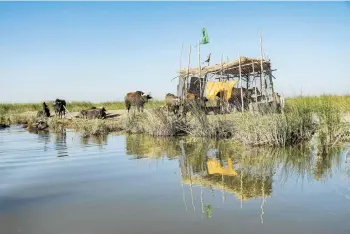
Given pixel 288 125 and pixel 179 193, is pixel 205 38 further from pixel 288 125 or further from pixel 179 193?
pixel 179 193

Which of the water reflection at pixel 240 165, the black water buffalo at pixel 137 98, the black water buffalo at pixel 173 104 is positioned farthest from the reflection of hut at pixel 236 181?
the black water buffalo at pixel 137 98

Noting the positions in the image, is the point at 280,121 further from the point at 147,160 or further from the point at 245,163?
the point at 147,160

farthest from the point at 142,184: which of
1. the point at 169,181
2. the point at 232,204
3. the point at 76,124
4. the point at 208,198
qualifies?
the point at 76,124

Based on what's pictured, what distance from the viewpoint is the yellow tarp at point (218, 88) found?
1750cm

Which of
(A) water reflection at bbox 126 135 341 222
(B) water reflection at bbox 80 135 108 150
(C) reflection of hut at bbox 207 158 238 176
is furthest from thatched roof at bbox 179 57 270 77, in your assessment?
(C) reflection of hut at bbox 207 158 238 176

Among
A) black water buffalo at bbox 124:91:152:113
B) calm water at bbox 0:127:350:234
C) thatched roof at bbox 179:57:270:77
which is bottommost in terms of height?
calm water at bbox 0:127:350:234

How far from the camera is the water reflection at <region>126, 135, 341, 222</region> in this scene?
5.73 m

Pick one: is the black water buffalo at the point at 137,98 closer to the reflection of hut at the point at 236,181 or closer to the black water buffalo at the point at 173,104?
the black water buffalo at the point at 173,104

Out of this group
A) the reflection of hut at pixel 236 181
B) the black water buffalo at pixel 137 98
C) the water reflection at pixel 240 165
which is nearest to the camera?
the reflection of hut at pixel 236 181

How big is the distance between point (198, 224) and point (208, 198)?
108cm

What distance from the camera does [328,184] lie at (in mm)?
5691

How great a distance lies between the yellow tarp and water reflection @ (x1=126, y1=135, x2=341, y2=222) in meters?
6.68

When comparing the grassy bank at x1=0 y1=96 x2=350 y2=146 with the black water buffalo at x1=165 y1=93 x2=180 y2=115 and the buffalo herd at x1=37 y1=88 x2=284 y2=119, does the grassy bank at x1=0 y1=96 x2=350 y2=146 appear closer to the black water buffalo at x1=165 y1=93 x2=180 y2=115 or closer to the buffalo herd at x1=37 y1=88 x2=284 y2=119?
the buffalo herd at x1=37 y1=88 x2=284 y2=119

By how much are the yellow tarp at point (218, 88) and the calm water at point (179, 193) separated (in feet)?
27.4
